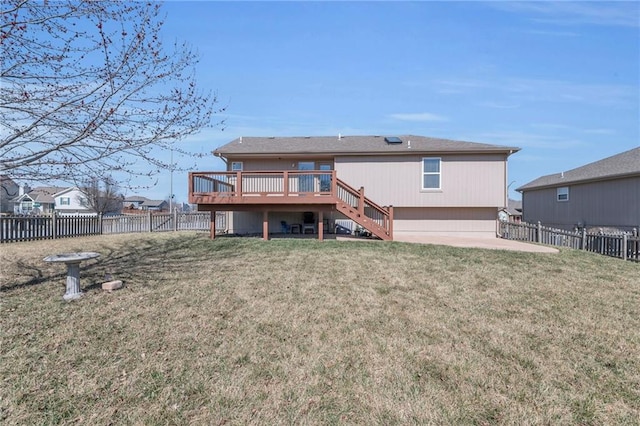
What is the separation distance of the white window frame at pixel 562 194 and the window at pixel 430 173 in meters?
12.8

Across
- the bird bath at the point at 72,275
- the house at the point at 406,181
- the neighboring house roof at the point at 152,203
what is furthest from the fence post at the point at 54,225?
the neighboring house roof at the point at 152,203

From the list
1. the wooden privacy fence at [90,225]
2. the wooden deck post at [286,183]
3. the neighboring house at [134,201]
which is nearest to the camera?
the wooden deck post at [286,183]

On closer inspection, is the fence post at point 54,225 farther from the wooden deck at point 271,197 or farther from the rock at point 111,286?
the rock at point 111,286

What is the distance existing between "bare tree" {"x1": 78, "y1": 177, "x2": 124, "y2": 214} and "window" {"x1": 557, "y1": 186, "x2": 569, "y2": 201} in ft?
80.7

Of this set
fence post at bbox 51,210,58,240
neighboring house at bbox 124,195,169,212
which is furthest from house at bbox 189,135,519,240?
neighboring house at bbox 124,195,169,212

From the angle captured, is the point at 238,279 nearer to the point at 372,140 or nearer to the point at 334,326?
the point at 334,326

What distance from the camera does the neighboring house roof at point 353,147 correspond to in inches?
549

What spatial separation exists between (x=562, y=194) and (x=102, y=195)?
50208mm

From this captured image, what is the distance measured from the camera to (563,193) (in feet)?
70.3

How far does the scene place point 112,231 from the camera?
56.7ft

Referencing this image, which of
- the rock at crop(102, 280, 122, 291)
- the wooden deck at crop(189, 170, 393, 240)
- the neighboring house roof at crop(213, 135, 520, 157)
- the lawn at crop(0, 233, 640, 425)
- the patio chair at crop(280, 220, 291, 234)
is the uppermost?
the neighboring house roof at crop(213, 135, 520, 157)

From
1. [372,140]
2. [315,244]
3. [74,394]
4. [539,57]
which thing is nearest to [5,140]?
[74,394]

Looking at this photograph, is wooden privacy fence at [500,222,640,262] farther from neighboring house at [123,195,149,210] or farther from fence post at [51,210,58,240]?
neighboring house at [123,195,149,210]

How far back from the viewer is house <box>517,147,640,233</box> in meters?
16.3
